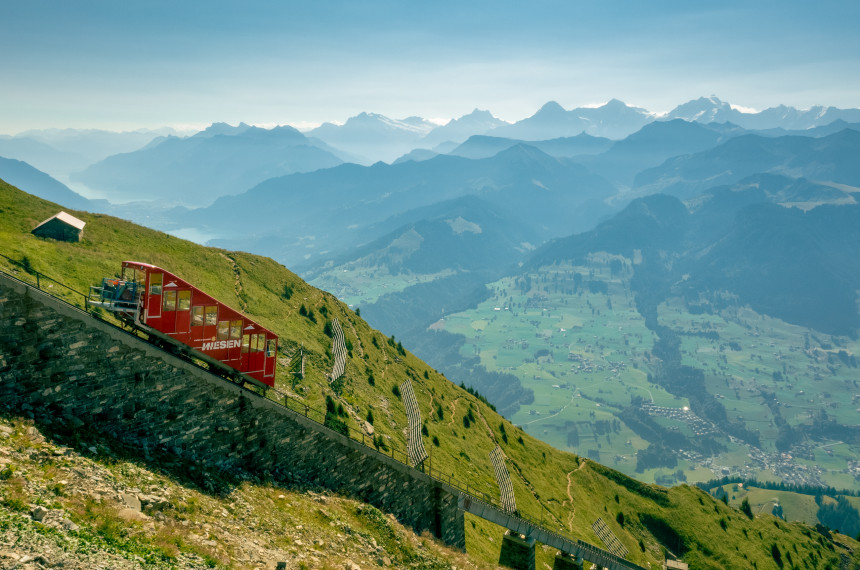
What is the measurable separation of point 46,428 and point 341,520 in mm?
18954

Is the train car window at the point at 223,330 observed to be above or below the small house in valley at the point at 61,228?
below

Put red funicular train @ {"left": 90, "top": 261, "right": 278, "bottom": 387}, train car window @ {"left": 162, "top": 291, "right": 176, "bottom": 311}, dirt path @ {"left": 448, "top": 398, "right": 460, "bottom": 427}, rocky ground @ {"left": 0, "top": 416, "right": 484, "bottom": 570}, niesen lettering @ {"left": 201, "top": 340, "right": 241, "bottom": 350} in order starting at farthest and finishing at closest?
dirt path @ {"left": 448, "top": 398, "right": 460, "bottom": 427} < niesen lettering @ {"left": 201, "top": 340, "right": 241, "bottom": 350} < train car window @ {"left": 162, "top": 291, "right": 176, "bottom": 311} < red funicular train @ {"left": 90, "top": 261, "right": 278, "bottom": 387} < rocky ground @ {"left": 0, "top": 416, "right": 484, "bottom": 570}

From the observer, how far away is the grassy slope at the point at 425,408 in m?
51.7

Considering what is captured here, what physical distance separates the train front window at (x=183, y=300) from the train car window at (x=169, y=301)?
24cm

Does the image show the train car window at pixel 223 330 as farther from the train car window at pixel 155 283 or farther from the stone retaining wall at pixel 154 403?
the train car window at pixel 155 283

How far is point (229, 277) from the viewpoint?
70.3m

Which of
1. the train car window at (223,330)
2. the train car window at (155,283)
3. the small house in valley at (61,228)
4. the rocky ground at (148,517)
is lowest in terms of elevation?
the rocky ground at (148,517)

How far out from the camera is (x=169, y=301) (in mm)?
32000

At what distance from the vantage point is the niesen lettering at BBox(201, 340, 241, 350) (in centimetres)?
3388

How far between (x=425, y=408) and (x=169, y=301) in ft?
164

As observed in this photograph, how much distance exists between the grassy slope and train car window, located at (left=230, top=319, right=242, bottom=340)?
492 inches

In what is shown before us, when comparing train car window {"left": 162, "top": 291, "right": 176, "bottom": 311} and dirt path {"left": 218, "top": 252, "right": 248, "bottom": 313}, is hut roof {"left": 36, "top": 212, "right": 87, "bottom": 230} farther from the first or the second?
train car window {"left": 162, "top": 291, "right": 176, "bottom": 311}

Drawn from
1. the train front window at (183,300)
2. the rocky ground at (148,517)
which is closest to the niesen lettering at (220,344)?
the train front window at (183,300)

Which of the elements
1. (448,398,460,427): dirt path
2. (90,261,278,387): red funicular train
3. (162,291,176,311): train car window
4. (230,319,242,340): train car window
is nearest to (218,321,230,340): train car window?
(90,261,278,387): red funicular train
